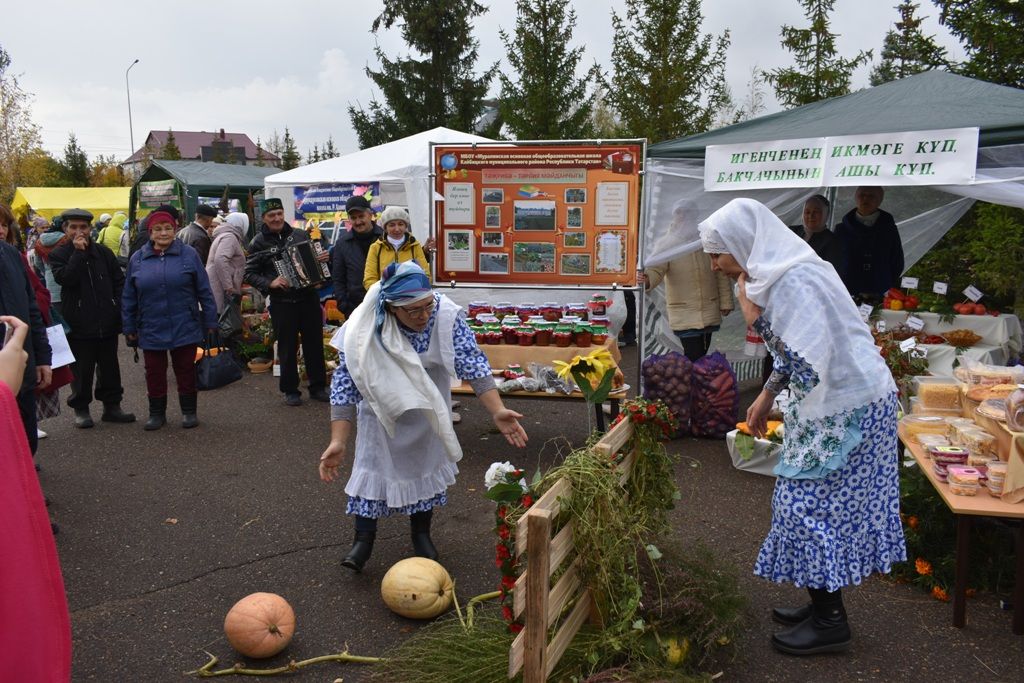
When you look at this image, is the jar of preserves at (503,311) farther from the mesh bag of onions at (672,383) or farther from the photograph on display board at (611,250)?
the mesh bag of onions at (672,383)

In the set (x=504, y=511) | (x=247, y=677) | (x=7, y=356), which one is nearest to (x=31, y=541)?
(x=7, y=356)

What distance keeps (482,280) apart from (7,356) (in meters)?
5.75

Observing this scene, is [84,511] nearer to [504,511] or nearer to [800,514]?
[504,511]

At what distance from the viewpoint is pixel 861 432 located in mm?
3020

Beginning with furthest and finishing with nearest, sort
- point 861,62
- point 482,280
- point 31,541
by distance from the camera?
point 861,62 → point 482,280 → point 31,541

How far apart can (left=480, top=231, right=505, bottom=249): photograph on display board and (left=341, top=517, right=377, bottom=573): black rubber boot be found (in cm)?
350

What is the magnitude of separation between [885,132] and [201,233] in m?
7.48

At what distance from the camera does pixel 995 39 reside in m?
8.22

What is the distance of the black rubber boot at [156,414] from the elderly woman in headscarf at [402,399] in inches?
147

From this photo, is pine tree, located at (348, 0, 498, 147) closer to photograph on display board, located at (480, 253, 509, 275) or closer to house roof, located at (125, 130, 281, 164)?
photograph on display board, located at (480, 253, 509, 275)

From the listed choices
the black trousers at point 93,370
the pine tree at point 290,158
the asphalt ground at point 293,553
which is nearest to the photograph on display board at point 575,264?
the asphalt ground at point 293,553

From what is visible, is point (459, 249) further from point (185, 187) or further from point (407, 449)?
point (185, 187)

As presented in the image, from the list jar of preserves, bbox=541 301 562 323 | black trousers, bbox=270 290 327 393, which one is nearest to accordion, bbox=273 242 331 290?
black trousers, bbox=270 290 327 393

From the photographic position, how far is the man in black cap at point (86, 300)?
6.60m
